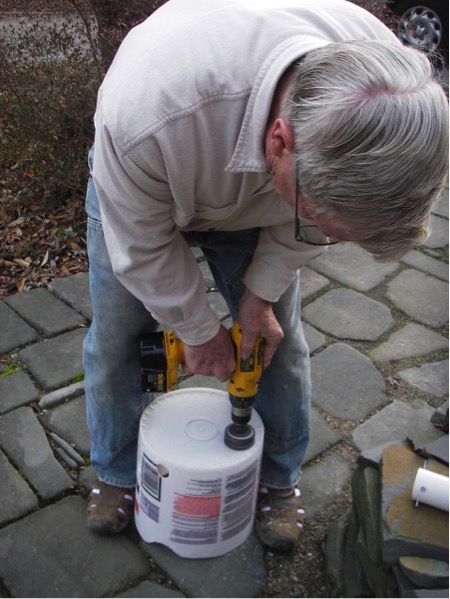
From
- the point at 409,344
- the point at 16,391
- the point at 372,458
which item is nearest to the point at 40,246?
the point at 16,391

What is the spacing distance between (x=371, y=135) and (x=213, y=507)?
122 cm

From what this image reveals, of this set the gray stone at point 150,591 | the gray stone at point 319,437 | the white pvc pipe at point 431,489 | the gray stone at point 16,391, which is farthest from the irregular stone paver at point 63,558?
the white pvc pipe at point 431,489

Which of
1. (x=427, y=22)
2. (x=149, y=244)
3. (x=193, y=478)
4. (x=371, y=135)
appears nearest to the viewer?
(x=371, y=135)

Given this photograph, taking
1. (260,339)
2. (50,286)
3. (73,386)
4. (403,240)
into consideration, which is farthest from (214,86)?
(50,286)

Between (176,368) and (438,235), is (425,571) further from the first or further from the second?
(438,235)

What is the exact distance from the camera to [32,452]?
8.04ft

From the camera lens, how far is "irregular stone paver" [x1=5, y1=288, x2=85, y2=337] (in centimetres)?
306

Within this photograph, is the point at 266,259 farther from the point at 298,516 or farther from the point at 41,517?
the point at 41,517

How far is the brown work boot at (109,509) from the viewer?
2.17 metres

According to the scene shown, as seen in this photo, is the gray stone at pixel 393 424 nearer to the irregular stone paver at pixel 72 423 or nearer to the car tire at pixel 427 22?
the irregular stone paver at pixel 72 423

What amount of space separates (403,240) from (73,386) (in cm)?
172

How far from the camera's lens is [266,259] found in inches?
74.9

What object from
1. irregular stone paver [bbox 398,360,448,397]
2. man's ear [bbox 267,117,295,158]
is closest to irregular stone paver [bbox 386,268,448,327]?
irregular stone paver [bbox 398,360,448,397]

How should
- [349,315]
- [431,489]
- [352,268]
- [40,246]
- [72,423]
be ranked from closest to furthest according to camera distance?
1. [431,489]
2. [72,423]
3. [349,315]
4. [352,268]
5. [40,246]
